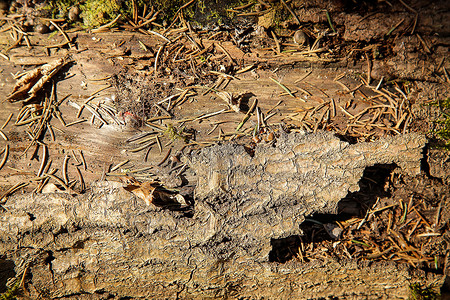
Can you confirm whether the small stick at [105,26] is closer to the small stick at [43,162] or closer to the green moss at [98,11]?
the green moss at [98,11]

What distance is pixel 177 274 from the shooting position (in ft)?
8.89

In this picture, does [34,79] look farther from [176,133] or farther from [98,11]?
[176,133]

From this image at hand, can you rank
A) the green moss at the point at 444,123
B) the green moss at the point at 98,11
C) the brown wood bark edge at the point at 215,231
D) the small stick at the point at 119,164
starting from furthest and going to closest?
1. the small stick at the point at 119,164
2. the green moss at the point at 98,11
3. the green moss at the point at 444,123
4. the brown wood bark edge at the point at 215,231

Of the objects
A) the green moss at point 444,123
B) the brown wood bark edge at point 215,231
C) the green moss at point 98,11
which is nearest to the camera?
the brown wood bark edge at point 215,231

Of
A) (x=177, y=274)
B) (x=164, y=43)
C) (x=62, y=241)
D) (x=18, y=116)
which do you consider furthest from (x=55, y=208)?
(x=164, y=43)

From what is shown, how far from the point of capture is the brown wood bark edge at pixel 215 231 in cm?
251

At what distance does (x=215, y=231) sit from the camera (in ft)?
8.35

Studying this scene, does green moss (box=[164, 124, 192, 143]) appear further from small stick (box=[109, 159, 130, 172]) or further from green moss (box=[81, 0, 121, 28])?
green moss (box=[81, 0, 121, 28])

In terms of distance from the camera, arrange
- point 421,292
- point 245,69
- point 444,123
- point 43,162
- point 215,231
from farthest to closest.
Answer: point 43,162 → point 245,69 → point 421,292 → point 444,123 → point 215,231

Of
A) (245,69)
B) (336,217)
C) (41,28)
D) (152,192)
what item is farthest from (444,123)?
(41,28)

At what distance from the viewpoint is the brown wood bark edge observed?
2508 millimetres

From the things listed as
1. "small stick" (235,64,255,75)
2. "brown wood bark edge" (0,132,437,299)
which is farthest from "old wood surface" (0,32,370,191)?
"brown wood bark edge" (0,132,437,299)

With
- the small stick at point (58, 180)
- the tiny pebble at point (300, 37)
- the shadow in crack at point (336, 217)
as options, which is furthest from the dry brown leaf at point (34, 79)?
the shadow in crack at point (336, 217)

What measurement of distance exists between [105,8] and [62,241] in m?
2.41
